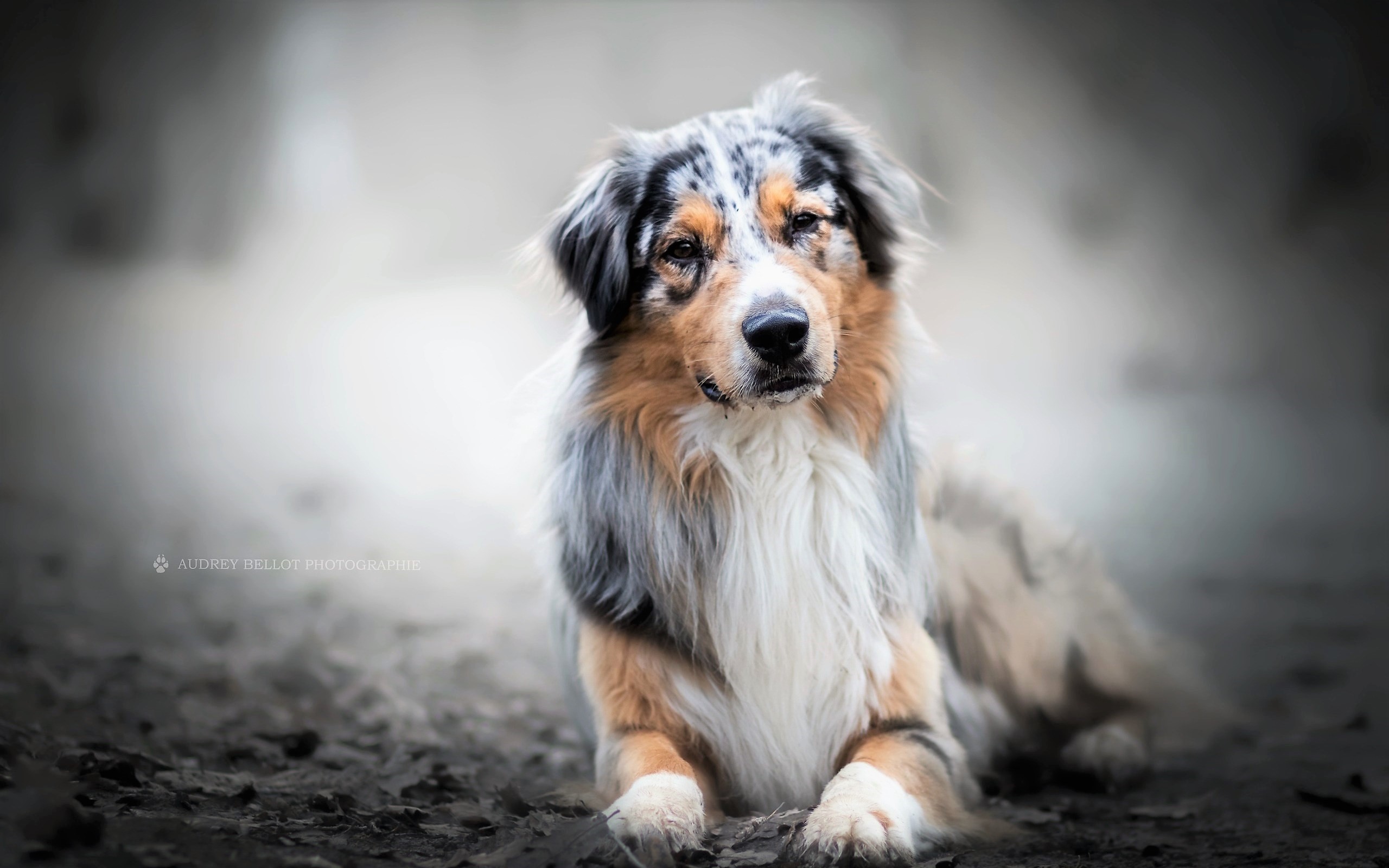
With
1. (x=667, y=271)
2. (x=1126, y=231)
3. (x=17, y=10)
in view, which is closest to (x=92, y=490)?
(x=17, y=10)

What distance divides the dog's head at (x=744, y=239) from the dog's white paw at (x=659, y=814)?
3.20 feet

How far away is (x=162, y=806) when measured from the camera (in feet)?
7.82

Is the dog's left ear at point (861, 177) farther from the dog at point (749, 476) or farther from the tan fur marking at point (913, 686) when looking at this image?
the tan fur marking at point (913, 686)

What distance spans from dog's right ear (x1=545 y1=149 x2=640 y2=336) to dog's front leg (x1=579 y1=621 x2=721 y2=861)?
36.7 inches

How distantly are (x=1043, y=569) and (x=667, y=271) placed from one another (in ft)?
6.41

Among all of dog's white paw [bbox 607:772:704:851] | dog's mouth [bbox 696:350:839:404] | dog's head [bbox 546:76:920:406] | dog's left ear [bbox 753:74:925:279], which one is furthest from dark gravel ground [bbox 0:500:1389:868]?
dog's left ear [bbox 753:74:925:279]

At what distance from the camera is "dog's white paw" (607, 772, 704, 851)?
6.86 ft

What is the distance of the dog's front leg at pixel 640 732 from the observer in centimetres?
225

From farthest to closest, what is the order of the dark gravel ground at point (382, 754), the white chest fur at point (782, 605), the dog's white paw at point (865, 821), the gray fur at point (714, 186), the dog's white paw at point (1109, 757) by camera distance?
the dog's white paw at point (1109, 757) → the gray fur at point (714, 186) → the white chest fur at point (782, 605) → the dark gravel ground at point (382, 754) → the dog's white paw at point (865, 821)

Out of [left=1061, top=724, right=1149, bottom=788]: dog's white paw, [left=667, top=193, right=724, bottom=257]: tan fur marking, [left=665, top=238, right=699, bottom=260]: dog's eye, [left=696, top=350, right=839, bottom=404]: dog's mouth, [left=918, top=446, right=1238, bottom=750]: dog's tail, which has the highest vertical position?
[left=667, top=193, right=724, bottom=257]: tan fur marking

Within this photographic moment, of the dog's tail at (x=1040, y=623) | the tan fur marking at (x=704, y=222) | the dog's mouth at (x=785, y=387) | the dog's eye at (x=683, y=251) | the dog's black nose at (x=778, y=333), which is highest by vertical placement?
the tan fur marking at (x=704, y=222)

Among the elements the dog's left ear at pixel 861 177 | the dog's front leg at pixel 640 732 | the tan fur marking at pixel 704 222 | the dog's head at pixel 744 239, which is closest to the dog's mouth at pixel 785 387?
the dog's head at pixel 744 239

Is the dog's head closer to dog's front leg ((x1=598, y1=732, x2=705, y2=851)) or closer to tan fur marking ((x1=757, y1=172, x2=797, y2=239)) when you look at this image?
tan fur marking ((x1=757, y1=172, x2=797, y2=239))

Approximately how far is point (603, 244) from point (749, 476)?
0.81 metres
